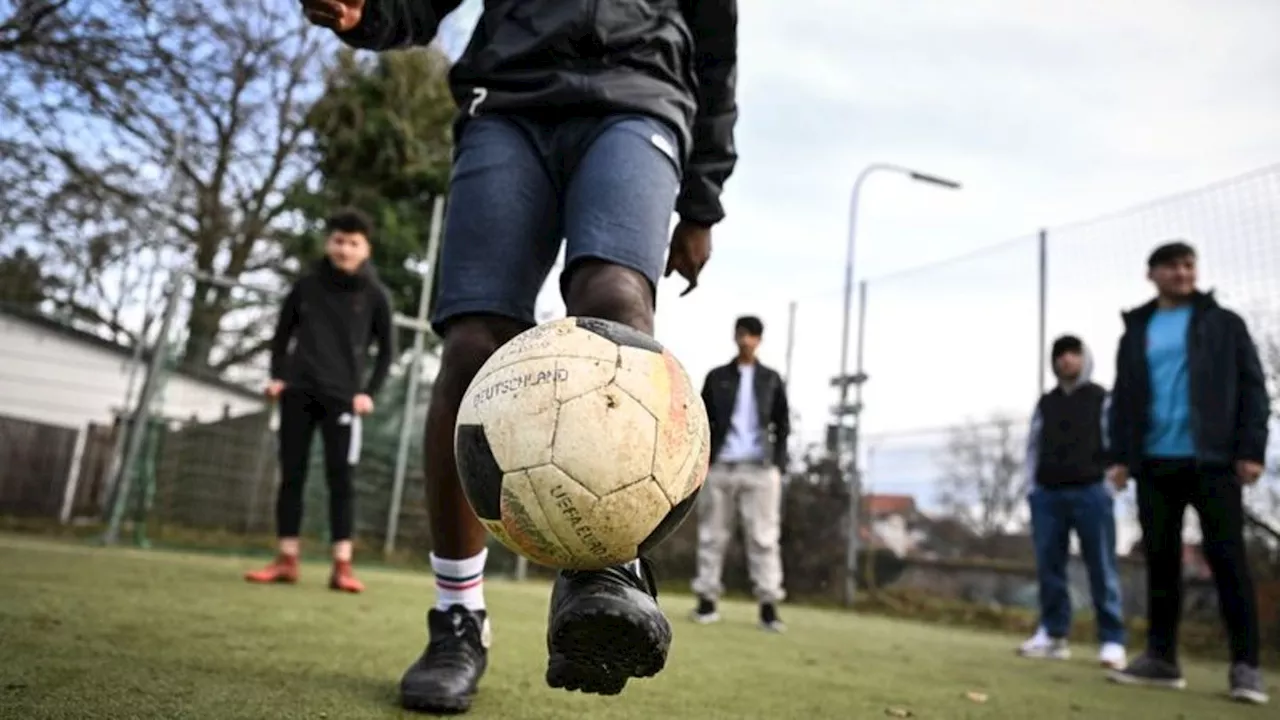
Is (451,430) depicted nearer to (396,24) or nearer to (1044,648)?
(396,24)

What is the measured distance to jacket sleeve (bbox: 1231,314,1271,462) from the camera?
421 cm

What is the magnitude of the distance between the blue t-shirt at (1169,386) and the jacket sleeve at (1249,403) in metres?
0.21

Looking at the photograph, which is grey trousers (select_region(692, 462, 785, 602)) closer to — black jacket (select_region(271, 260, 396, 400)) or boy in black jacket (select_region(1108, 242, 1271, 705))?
boy in black jacket (select_region(1108, 242, 1271, 705))

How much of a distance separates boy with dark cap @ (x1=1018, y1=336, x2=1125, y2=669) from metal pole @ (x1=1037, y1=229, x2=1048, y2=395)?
2998 mm

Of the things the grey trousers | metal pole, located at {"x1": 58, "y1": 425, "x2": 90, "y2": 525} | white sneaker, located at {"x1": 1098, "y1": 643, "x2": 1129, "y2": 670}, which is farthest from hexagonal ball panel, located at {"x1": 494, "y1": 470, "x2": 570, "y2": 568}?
metal pole, located at {"x1": 58, "y1": 425, "x2": 90, "y2": 525}

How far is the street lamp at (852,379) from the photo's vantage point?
36.7 feet

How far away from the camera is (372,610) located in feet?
13.4

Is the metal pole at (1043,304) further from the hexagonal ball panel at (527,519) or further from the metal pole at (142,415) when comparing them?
the hexagonal ball panel at (527,519)

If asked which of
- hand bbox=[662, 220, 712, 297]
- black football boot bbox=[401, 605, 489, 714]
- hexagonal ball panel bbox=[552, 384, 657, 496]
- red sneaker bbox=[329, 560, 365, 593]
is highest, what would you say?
hand bbox=[662, 220, 712, 297]

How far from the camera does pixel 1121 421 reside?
471cm

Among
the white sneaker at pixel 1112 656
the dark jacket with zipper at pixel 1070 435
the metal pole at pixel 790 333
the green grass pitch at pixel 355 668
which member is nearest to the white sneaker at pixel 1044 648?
the white sneaker at pixel 1112 656

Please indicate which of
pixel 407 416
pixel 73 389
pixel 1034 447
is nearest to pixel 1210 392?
pixel 1034 447

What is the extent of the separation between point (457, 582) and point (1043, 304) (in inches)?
357

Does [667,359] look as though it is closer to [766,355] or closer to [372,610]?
[372,610]
